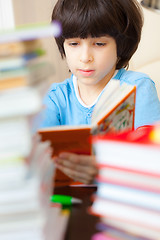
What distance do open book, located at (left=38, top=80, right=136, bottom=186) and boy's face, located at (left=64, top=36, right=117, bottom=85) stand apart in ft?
1.06

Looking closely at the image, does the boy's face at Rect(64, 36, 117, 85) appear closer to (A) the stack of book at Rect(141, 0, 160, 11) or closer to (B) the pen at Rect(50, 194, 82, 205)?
(A) the stack of book at Rect(141, 0, 160, 11)

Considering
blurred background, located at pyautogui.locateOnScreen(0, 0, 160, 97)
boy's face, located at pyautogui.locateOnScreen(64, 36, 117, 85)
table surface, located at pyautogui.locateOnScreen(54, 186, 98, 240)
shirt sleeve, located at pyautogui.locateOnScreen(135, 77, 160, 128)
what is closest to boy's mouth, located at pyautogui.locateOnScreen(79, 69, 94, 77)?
boy's face, located at pyautogui.locateOnScreen(64, 36, 117, 85)

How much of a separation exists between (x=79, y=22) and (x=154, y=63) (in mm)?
1055

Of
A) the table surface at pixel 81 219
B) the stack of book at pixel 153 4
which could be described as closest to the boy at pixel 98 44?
the stack of book at pixel 153 4

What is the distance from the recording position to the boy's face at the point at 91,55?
0.97 meters

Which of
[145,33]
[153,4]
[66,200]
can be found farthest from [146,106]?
[145,33]

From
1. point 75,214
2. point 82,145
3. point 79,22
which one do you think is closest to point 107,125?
point 82,145

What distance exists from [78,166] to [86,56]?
0.43m

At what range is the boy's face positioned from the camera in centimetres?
97

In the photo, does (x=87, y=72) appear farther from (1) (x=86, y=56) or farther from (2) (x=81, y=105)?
(2) (x=81, y=105)

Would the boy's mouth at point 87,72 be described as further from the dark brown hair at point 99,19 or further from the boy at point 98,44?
the dark brown hair at point 99,19

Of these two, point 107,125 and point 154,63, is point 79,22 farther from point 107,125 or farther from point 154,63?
point 154,63

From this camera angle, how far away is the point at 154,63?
6.34ft

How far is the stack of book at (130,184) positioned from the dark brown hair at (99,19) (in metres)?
0.65
